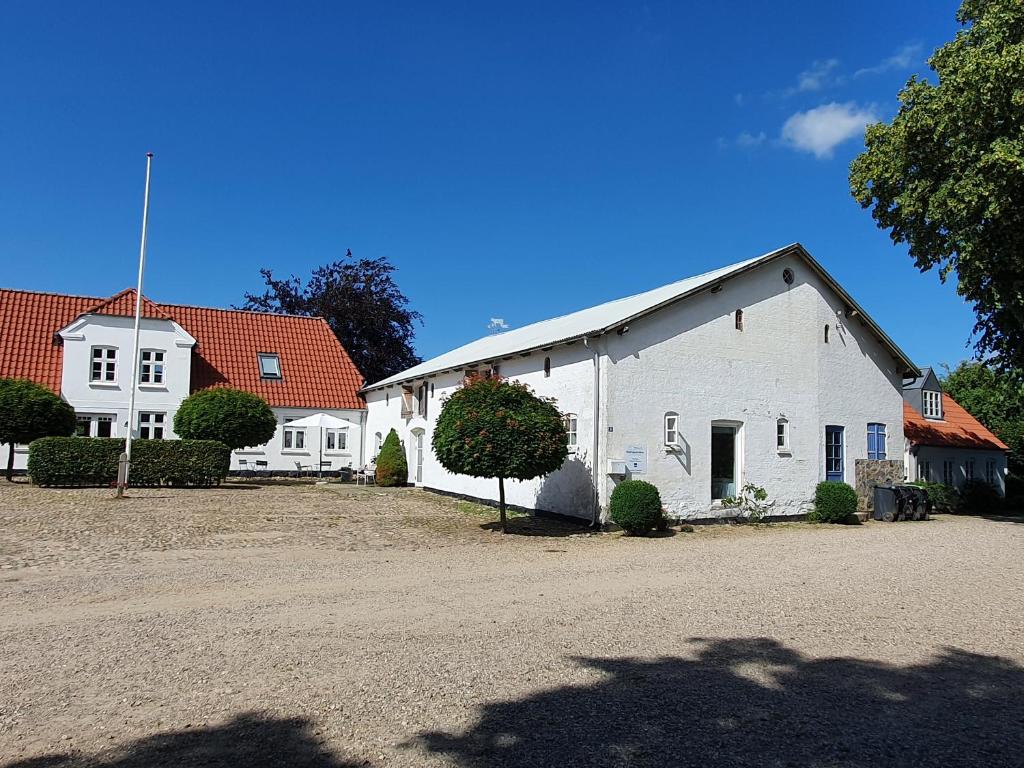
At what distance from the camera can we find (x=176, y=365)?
2981 centimetres

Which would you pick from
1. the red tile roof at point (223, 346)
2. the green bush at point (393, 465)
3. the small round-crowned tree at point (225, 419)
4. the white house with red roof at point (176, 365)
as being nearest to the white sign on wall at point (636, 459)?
the green bush at point (393, 465)

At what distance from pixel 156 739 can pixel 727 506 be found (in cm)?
1543

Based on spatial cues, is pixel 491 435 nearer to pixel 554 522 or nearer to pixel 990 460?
pixel 554 522

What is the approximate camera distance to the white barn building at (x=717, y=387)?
54.7 ft

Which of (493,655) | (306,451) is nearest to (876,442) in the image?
(493,655)

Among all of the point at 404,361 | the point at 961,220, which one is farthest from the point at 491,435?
the point at 404,361

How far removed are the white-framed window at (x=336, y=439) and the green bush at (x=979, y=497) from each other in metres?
23.8

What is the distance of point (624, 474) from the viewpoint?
647 inches

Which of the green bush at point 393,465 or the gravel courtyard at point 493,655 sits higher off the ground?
the green bush at point 393,465

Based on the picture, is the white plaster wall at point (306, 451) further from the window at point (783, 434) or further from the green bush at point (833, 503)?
the green bush at point (833, 503)

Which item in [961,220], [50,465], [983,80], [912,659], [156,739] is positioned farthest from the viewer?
[50,465]

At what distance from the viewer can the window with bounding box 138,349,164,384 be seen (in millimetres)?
29305

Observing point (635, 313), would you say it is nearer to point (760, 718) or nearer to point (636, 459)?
point (636, 459)

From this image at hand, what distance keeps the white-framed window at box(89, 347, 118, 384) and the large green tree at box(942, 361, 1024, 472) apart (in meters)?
33.8
